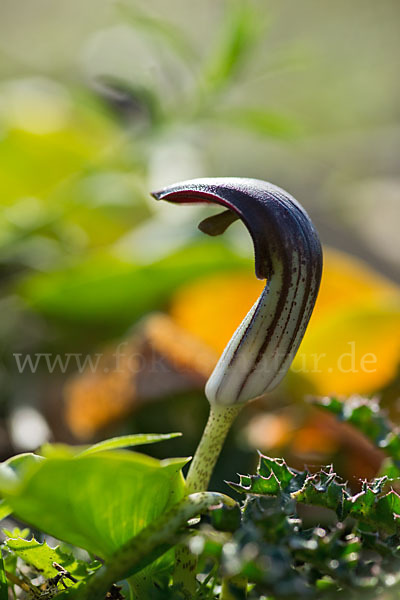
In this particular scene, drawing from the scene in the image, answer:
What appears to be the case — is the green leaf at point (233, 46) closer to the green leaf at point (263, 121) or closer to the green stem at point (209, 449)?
the green leaf at point (263, 121)

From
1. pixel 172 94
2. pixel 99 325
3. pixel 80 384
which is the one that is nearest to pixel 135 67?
pixel 172 94

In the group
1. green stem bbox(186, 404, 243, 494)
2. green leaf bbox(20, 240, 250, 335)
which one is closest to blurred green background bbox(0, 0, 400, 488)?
green leaf bbox(20, 240, 250, 335)

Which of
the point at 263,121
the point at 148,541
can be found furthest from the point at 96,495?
the point at 263,121

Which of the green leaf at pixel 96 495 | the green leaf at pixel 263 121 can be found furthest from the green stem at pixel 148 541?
the green leaf at pixel 263 121

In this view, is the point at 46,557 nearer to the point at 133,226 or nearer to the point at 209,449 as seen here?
the point at 209,449

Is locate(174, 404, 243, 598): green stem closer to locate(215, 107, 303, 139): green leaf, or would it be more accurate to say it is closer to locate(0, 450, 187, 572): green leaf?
locate(0, 450, 187, 572): green leaf
